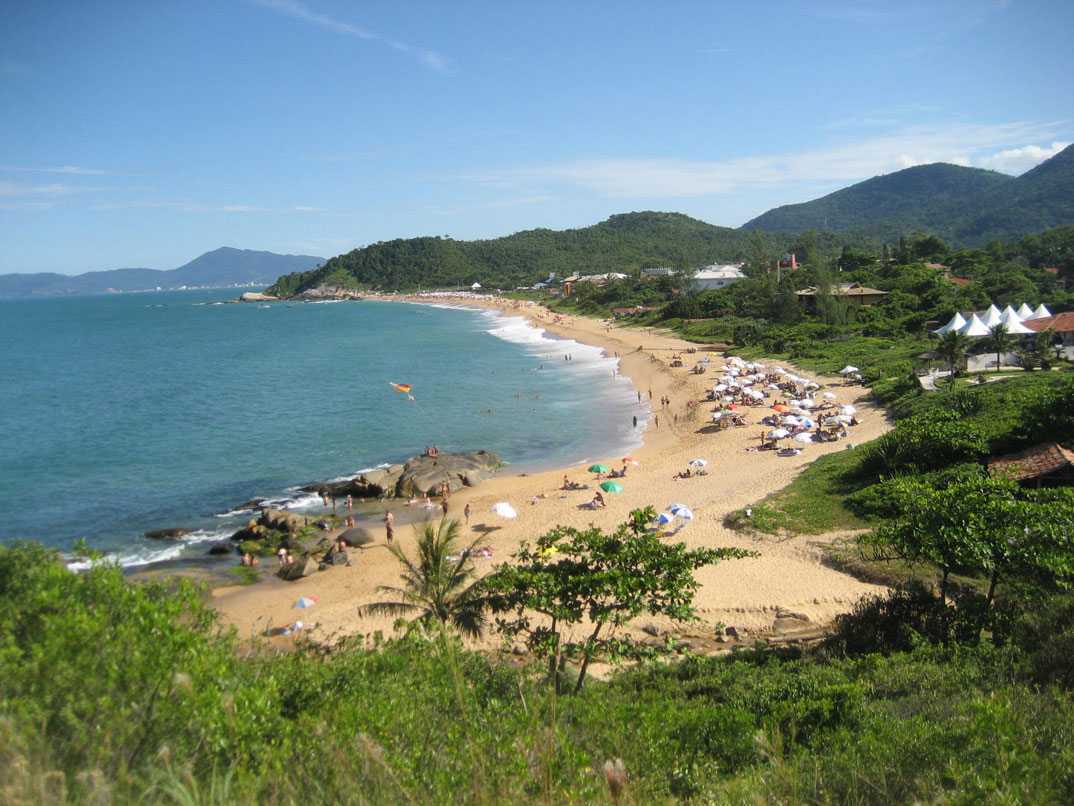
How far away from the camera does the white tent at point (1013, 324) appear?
33681 millimetres

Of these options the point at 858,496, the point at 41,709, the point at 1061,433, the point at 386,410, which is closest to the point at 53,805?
the point at 41,709

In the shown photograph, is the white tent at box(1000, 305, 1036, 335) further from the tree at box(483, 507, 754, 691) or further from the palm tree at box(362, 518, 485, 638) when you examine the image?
the palm tree at box(362, 518, 485, 638)

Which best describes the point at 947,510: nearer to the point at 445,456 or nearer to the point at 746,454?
the point at 746,454

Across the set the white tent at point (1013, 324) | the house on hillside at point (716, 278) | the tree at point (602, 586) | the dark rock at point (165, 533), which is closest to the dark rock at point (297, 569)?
the dark rock at point (165, 533)

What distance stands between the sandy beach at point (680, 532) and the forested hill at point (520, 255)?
109414 millimetres

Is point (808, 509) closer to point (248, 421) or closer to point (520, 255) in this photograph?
point (248, 421)

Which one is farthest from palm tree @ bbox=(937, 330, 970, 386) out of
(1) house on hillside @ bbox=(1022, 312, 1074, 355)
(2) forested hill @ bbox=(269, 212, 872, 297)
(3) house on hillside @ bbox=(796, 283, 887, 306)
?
(2) forested hill @ bbox=(269, 212, 872, 297)

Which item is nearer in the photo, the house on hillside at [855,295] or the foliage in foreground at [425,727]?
the foliage in foreground at [425,727]

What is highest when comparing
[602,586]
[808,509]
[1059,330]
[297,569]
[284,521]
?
[1059,330]

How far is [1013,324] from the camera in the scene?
34438mm

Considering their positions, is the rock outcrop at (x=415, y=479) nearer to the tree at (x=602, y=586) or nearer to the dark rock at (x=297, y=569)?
A: the dark rock at (x=297, y=569)

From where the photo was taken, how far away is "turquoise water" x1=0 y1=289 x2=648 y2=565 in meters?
23.9

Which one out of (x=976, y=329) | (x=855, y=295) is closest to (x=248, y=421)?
(x=976, y=329)

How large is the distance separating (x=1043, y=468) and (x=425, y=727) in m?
16.0
